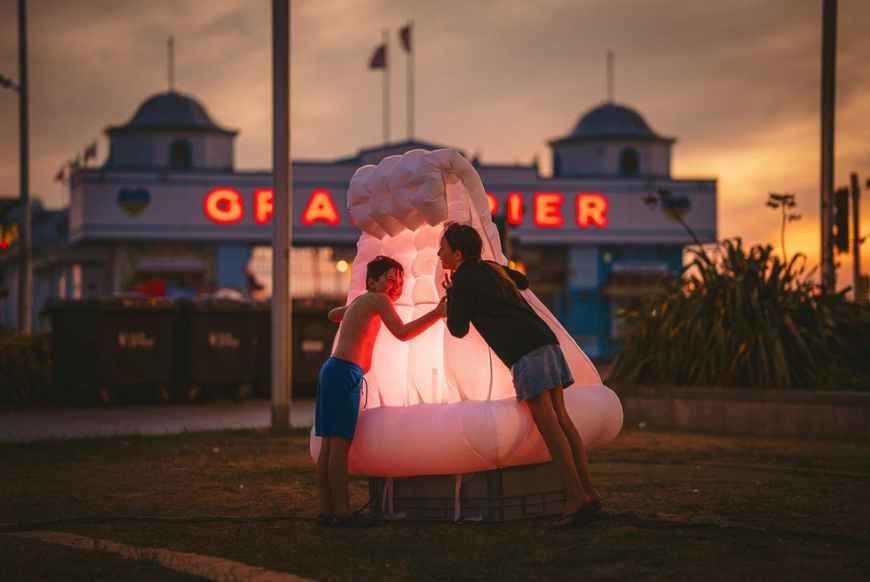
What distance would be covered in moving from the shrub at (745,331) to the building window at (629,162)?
46.6 meters

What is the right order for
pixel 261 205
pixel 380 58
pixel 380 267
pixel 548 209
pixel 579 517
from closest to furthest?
pixel 579 517 → pixel 380 267 → pixel 261 205 → pixel 548 209 → pixel 380 58

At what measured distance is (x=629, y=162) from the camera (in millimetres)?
61562

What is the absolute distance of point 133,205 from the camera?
5200cm

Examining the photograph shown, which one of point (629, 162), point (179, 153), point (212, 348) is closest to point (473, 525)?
point (212, 348)

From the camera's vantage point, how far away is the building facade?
52.0 metres

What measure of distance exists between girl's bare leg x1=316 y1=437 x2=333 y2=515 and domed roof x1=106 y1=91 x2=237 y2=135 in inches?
2093

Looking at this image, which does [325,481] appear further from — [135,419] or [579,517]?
[135,419]

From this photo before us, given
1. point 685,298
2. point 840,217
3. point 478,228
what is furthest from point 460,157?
point 840,217

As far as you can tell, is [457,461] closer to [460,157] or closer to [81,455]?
[460,157]

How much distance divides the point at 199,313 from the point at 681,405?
9153mm

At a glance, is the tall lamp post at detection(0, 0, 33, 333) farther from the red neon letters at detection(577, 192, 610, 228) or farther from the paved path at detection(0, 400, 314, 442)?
the red neon letters at detection(577, 192, 610, 228)

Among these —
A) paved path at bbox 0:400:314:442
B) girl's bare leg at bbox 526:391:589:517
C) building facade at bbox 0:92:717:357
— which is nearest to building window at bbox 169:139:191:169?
building facade at bbox 0:92:717:357

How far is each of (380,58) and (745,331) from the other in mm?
43979

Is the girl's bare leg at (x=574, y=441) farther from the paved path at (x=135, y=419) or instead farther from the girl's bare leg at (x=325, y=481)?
the paved path at (x=135, y=419)
